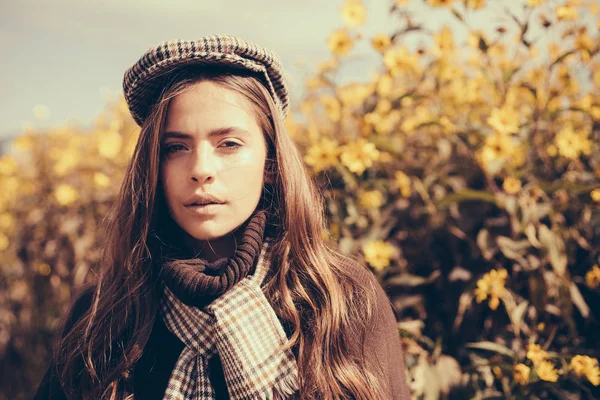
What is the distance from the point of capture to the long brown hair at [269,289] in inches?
44.1

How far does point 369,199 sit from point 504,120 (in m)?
0.50

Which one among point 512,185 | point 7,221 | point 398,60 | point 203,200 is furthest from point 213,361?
point 7,221

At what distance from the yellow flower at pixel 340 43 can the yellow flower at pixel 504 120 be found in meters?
0.65

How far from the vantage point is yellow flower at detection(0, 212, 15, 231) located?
8.50ft

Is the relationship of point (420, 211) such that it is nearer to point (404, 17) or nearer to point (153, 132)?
point (404, 17)

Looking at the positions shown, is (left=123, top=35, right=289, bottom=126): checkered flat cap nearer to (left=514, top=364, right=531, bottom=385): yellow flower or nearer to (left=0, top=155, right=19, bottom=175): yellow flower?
(left=514, top=364, right=531, bottom=385): yellow flower

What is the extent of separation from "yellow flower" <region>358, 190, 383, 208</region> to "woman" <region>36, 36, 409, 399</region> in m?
0.49

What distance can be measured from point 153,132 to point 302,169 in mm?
373

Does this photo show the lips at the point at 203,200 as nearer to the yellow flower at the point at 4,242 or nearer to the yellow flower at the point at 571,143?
the yellow flower at the point at 571,143

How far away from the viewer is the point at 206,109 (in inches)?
43.7

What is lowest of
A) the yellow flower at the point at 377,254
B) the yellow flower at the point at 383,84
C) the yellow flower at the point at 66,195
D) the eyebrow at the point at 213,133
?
the yellow flower at the point at 377,254

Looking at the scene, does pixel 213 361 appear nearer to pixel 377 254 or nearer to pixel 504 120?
pixel 377 254

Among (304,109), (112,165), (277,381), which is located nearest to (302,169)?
(277,381)

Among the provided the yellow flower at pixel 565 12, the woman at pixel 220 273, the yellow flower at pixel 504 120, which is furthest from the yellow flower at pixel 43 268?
the yellow flower at pixel 565 12
